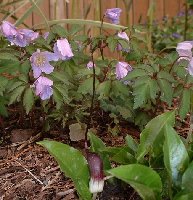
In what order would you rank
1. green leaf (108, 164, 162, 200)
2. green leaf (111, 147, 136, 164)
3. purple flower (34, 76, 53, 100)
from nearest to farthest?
1. green leaf (108, 164, 162, 200)
2. green leaf (111, 147, 136, 164)
3. purple flower (34, 76, 53, 100)

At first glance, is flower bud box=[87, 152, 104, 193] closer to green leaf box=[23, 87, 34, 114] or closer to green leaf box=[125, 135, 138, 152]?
green leaf box=[125, 135, 138, 152]

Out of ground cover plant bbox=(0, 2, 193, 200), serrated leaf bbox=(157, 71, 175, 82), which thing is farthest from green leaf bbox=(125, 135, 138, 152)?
serrated leaf bbox=(157, 71, 175, 82)

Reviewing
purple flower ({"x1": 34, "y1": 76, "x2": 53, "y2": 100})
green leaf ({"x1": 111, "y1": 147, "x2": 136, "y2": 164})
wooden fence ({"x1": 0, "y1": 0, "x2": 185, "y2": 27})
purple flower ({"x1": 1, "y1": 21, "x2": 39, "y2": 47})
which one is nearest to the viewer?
green leaf ({"x1": 111, "y1": 147, "x2": 136, "y2": 164})

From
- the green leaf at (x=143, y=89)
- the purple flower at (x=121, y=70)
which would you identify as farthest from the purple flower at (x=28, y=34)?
the green leaf at (x=143, y=89)

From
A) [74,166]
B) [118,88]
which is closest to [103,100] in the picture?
[118,88]

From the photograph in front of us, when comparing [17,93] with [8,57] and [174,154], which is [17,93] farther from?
[174,154]

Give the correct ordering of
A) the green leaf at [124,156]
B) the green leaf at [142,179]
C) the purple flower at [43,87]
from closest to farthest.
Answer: the green leaf at [142,179]
the green leaf at [124,156]
the purple flower at [43,87]

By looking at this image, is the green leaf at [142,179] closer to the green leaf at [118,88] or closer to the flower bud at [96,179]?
the flower bud at [96,179]
